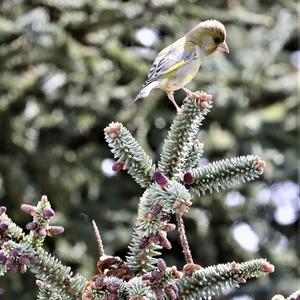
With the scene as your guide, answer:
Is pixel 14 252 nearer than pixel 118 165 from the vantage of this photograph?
Yes

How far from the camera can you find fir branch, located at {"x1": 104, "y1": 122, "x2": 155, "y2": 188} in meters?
1.50

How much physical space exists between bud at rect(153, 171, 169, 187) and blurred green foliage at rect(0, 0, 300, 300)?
2.12 metres

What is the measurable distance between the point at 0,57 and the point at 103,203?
2.71 feet

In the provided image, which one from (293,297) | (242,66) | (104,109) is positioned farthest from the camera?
(242,66)

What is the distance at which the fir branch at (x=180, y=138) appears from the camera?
1.51 meters

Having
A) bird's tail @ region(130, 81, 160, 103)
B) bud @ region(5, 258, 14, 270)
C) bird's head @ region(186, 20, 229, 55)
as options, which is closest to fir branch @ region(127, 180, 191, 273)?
bud @ region(5, 258, 14, 270)

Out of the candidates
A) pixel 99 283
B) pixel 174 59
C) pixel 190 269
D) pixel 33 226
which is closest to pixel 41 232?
pixel 33 226

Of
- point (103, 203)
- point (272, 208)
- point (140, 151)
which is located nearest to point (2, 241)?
point (140, 151)

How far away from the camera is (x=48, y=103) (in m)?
4.14

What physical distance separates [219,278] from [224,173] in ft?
0.57

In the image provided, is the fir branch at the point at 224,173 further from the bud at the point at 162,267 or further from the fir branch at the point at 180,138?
the bud at the point at 162,267

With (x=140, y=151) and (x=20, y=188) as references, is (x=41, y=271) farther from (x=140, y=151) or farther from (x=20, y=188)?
(x=20, y=188)

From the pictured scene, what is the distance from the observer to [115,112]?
3.92m

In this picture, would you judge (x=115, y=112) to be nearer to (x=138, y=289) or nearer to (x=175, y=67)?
(x=175, y=67)
